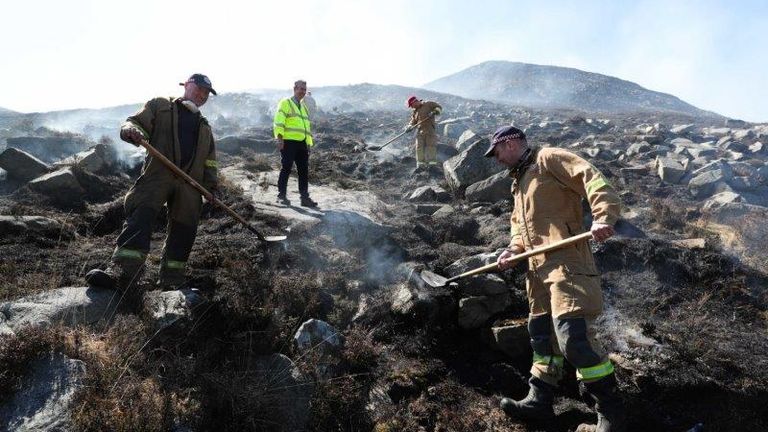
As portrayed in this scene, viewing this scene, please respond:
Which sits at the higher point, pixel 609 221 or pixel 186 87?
pixel 186 87

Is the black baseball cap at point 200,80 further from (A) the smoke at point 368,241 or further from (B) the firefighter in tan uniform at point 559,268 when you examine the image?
(B) the firefighter in tan uniform at point 559,268

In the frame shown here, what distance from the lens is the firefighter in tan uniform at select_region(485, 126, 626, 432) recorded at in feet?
8.77

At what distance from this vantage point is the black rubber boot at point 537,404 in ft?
9.93

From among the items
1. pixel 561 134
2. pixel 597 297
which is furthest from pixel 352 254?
pixel 561 134

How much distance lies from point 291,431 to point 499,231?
3882 millimetres

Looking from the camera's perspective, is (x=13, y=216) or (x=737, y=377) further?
(x=13, y=216)

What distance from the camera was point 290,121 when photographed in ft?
21.1

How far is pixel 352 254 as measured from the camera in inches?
202

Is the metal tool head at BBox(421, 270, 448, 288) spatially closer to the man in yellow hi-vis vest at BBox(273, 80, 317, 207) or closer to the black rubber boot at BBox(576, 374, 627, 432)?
the black rubber boot at BBox(576, 374, 627, 432)

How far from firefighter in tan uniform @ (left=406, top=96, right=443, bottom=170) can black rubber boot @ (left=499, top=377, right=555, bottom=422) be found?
7337 millimetres

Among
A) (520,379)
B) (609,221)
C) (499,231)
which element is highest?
(609,221)

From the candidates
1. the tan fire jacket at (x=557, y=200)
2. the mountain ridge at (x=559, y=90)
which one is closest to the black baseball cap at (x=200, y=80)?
the tan fire jacket at (x=557, y=200)

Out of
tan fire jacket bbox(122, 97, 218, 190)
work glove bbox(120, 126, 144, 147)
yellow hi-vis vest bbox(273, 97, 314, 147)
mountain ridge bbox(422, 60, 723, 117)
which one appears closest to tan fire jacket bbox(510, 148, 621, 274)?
tan fire jacket bbox(122, 97, 218, 190)

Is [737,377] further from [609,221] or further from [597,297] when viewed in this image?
[609,221]
